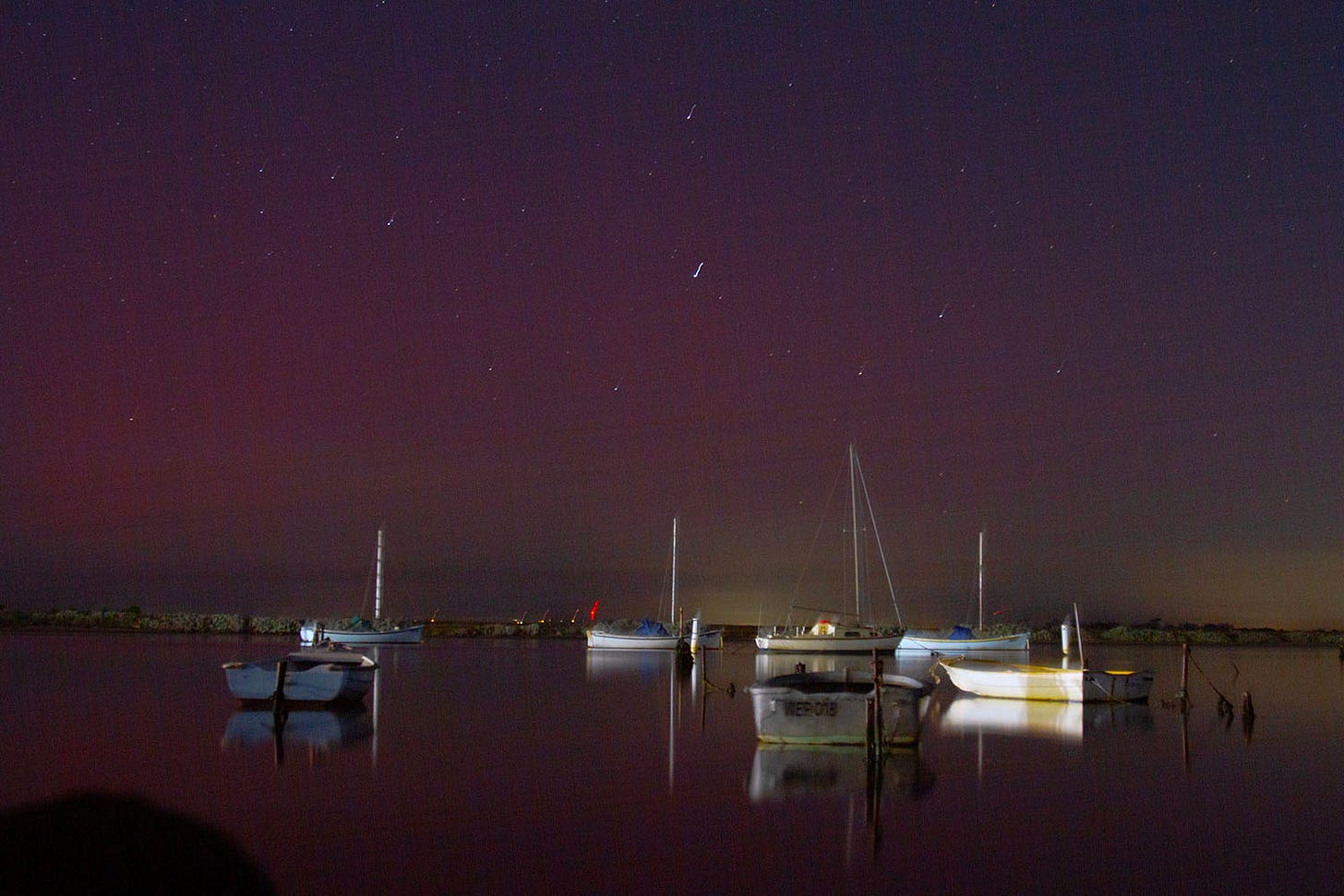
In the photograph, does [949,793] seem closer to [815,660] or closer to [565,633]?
[815,660]

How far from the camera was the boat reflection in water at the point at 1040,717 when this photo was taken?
103ft

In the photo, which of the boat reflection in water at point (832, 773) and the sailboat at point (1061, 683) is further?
the sailboat at point (1061, 683)

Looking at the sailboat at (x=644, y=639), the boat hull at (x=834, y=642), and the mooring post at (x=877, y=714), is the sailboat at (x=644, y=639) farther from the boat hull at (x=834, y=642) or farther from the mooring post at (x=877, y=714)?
the mooring post at (x=877, y=714)

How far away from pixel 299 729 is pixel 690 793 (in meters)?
12.8

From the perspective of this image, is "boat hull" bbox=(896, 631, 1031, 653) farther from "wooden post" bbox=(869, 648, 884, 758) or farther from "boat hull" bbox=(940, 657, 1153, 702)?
"wooden post" bbox=(869, 648, 884, 758)

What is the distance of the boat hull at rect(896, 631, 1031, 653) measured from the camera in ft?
289

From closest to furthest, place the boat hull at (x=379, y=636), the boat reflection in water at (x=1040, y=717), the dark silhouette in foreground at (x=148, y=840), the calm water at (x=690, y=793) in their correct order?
the dark silhouette in foreground at (x=148, y=840), the calm water at (x=690, y=793), the boat reflection in water at (x=1040, y=717), the boat hull at (x=379, y=636)

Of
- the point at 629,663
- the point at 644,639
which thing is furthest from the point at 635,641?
the point at 629,663

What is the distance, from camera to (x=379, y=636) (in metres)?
94.1

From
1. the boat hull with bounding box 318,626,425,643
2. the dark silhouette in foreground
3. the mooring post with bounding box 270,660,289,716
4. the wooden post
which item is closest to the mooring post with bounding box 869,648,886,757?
the wooden post

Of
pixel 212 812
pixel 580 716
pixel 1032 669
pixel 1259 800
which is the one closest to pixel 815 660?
pixel 1032 669

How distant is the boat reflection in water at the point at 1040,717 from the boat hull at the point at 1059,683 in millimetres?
274

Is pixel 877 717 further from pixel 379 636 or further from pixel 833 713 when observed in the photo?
pixel 379 636

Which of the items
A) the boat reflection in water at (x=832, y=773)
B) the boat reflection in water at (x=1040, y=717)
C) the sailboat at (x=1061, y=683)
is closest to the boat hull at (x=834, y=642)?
the boat reflection in water at (x=1040, y=717)
